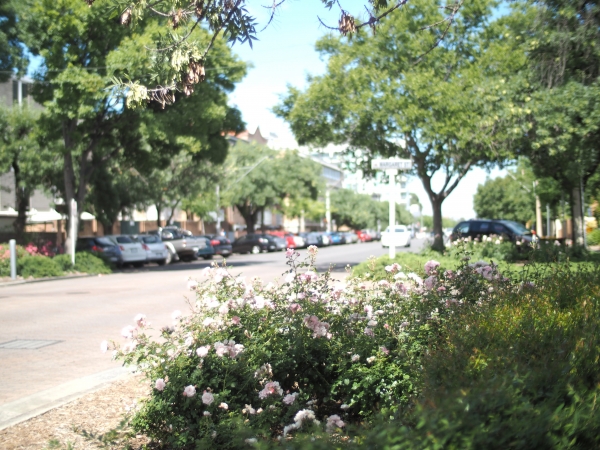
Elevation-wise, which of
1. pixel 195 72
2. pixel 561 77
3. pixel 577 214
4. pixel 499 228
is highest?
pixel 561 77

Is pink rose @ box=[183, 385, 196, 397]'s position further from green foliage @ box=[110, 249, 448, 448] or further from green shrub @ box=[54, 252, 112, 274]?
green shrub @ box=[54, 252, 112, 274]

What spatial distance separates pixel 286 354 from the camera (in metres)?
5.20

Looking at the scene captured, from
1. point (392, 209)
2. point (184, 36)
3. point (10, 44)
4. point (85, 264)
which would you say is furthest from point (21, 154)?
point (184, 36)

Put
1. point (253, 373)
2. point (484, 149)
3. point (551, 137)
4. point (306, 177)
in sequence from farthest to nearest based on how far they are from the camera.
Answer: point (306, 177), point (484, 149), point (551, 137), point (253, 373)

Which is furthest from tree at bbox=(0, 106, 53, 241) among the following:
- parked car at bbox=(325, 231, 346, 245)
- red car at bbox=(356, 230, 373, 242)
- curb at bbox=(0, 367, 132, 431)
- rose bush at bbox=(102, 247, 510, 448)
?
red car at bbox=(356, 230, 373, 242)

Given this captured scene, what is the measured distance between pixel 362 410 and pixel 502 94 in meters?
15.2

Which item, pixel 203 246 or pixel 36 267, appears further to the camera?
pixel 203 246

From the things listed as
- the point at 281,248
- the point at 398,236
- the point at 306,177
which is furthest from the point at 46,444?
the point at 306,177

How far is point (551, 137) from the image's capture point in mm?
18047

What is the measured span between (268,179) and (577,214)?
35.1 m

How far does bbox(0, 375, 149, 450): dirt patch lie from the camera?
5.23 m

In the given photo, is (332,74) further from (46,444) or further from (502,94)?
(46,444)

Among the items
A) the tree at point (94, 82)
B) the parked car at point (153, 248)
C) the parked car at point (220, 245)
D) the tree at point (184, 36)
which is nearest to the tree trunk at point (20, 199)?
the parked car at point (153, 248)

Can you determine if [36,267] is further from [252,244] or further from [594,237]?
[594,237]
